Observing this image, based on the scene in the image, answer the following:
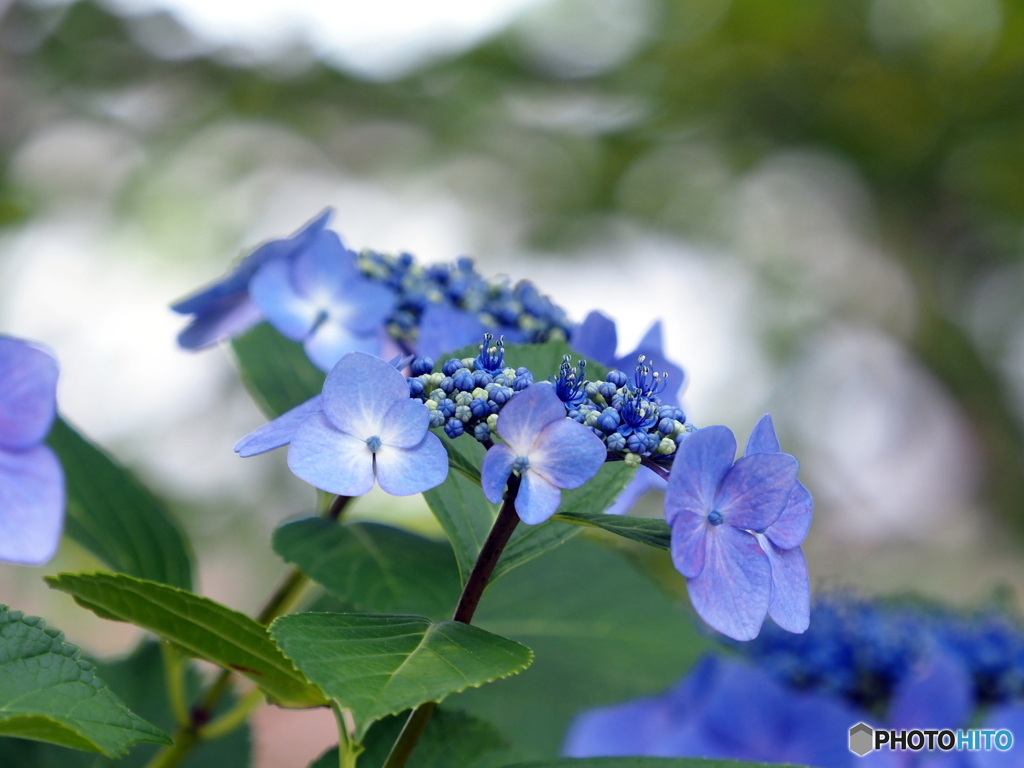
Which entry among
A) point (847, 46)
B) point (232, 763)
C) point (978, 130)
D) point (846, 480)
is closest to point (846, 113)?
point (847, 46)

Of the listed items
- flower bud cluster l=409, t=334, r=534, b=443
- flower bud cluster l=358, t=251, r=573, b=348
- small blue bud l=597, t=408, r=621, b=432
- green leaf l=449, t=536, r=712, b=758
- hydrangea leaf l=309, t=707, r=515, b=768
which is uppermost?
flower bud cluster l=358, t=251, r=573, b=348

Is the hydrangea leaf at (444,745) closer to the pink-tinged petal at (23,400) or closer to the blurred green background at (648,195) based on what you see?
the pink-tinged petal at (23,400)

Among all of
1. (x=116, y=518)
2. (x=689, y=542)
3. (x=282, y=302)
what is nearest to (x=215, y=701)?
(x=116, y=518)

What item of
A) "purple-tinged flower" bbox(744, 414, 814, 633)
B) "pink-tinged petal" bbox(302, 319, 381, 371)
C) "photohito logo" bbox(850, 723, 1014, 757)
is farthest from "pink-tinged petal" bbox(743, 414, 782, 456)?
"photohito logo" bbox(850, 723, 1014, 757)

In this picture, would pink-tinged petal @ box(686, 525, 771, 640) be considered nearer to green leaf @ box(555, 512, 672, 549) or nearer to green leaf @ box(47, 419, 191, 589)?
green leaf @ box(555, 512, 672, 549)

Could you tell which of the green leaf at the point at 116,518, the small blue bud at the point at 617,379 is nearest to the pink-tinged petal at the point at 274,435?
the small blue bud at the point at 617,379

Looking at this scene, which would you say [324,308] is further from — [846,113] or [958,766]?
[846,113]

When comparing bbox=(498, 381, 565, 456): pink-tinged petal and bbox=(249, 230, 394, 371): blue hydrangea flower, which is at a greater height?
bbox=(249, 230, 394, 371): blue hydrangea flower
